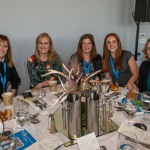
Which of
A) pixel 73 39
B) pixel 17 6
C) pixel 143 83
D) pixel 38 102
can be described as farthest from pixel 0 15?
pixel 143 83

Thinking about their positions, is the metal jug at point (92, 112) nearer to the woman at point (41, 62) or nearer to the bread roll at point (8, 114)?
the bread roll at point (8, 114)

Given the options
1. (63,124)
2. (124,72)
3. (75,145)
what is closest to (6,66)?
(63,124)

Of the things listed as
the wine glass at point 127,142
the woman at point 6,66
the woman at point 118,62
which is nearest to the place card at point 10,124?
the wine glass at point 127,142

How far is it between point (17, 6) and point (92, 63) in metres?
1.31

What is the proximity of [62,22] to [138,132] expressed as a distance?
231 cm

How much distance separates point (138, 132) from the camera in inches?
50.9

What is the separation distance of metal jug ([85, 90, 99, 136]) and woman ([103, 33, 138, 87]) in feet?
4.57

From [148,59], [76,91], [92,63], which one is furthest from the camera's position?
[92,63]

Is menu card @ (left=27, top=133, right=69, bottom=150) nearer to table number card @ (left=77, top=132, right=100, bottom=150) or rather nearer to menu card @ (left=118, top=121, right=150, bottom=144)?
table number card @ (left=77, top=132, right=100, bottom=150)

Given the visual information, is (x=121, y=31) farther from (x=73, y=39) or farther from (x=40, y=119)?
(x=40, y=119)

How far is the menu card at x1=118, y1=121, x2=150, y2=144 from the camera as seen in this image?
122cm

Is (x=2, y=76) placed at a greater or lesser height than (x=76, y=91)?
lesser

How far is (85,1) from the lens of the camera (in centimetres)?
324

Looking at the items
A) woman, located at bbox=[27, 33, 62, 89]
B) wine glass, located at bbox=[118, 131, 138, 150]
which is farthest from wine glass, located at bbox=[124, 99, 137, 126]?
woman, located at bbox=[27, 33, 62, 89]
